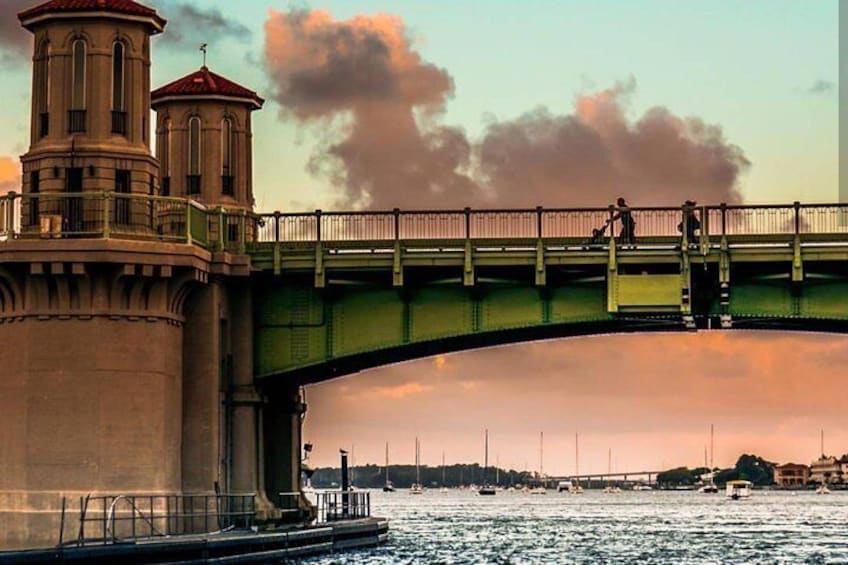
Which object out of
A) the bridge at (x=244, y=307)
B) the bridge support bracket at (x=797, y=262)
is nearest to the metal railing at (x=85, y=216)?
the bridge at (x=244, y=307)

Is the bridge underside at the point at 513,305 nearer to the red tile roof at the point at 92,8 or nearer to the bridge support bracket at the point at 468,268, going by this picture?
the bridge support bracket at the point at 468,268

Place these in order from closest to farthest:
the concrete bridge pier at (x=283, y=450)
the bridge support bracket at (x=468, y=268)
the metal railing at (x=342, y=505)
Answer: the bridge support bracket at (x=468, y=268) → the concrete bridge pier at (x=283, y=450) → the metal railing at (x=342, y=505)

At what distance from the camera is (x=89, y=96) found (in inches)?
2611

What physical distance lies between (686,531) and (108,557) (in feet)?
233

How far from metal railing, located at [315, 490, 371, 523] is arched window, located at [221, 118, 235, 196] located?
11634mm

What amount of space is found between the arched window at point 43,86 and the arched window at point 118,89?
213cm

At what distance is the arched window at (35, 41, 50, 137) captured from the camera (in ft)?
219

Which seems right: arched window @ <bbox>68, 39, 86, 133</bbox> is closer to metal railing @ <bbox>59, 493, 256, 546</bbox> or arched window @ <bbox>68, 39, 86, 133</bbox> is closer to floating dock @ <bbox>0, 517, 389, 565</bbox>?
metal railing @ <bbox>59, 493, 256, 546</bbox>

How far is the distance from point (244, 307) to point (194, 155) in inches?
322

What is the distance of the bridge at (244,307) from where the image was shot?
6331 cm

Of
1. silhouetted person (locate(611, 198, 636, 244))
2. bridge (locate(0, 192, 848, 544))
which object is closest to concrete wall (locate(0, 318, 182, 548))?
bridge (locate(0, 192, 848, 544))

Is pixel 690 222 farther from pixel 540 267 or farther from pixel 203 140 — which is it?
pixel 203 140

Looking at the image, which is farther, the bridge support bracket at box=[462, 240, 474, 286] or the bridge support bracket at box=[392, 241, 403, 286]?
the bridge support bracket at box=[392, 241, 403, 286]

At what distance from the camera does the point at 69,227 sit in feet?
215
